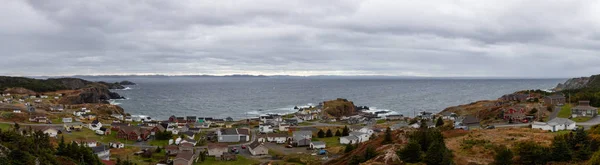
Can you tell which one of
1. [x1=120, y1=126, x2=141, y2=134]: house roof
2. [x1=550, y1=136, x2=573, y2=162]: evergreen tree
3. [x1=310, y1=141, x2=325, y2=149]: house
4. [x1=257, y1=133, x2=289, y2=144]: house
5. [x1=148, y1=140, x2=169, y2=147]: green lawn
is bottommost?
[x1=148, y1=140, x2=169, y2=147]: green lawn

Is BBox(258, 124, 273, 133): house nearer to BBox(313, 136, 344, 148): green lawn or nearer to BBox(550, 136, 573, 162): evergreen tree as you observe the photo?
BBox(313, 136, 344, 148): green lawn

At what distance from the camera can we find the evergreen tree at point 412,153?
A: 31.9 m

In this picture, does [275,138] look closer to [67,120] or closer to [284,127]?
[284,127]

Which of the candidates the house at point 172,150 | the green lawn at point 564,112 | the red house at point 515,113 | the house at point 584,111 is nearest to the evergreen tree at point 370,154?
the house at point 172,150

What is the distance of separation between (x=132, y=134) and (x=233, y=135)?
16.7m

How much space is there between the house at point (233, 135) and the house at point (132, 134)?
42.0 ft

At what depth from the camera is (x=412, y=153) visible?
32156mm

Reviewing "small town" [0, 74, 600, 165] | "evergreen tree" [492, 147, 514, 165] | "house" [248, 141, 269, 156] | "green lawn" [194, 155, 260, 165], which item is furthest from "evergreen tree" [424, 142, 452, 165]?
"house" [248, 141, 269, 156]

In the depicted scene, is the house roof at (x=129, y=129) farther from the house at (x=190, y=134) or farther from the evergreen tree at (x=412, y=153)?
the evergreen tree at (x=412, y=153)

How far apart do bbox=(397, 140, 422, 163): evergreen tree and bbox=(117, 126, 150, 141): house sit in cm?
5041

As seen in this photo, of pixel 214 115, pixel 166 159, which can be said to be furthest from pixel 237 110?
pixel 166 159

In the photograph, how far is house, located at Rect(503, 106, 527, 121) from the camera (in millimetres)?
65688

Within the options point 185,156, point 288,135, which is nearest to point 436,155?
point 185,156

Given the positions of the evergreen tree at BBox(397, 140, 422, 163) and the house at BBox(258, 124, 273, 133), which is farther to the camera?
the house at BBox(258, 124, 273, 133)
